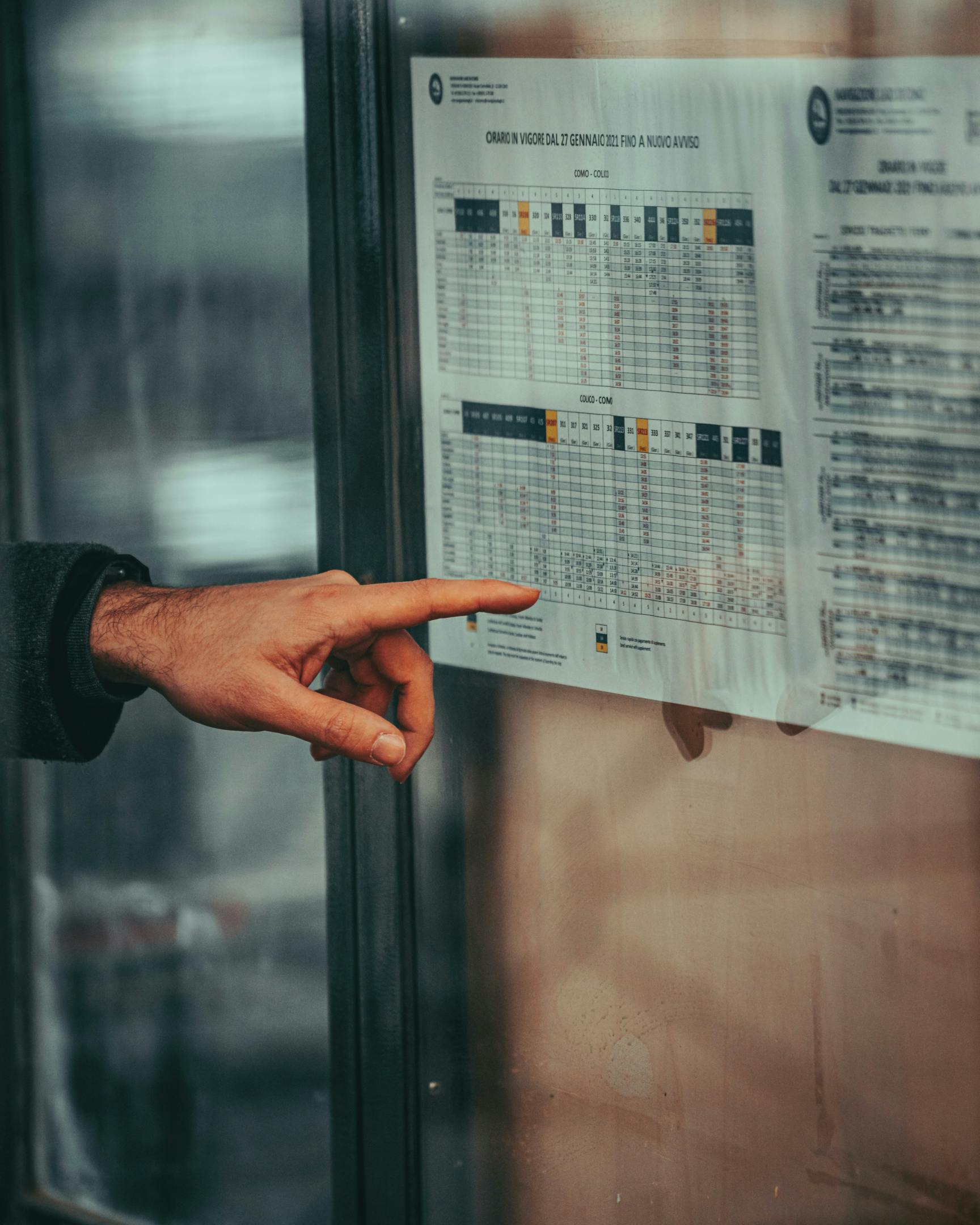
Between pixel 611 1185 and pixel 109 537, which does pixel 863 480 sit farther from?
pixel 109 537

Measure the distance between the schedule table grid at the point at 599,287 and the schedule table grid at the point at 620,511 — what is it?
40 millimetres

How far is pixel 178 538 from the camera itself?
1.44 meters

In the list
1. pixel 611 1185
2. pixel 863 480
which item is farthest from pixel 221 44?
pixel 611 1185

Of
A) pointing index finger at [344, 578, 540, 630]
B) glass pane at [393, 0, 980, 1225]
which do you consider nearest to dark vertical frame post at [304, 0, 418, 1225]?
glass pane at [393, 0, 980, 1225]

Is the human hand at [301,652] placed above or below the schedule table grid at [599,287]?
below

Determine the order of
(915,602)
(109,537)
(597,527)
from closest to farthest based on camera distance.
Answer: (915,602) < (597,527) < (109,537)

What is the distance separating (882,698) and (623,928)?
32cm

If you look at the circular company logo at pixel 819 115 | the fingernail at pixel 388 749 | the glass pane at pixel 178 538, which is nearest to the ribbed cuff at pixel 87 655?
the glass pane at pixel 178 538

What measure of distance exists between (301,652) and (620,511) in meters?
0.28

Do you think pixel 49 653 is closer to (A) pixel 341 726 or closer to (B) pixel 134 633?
(B) pixel 134 633

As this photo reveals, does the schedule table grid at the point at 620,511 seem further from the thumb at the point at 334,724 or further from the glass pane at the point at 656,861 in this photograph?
the thumb at the point at 334,724

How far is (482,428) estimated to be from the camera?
1201 mm

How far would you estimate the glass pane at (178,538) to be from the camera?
1336 millimetres

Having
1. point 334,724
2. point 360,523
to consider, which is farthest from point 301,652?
point 360,523
